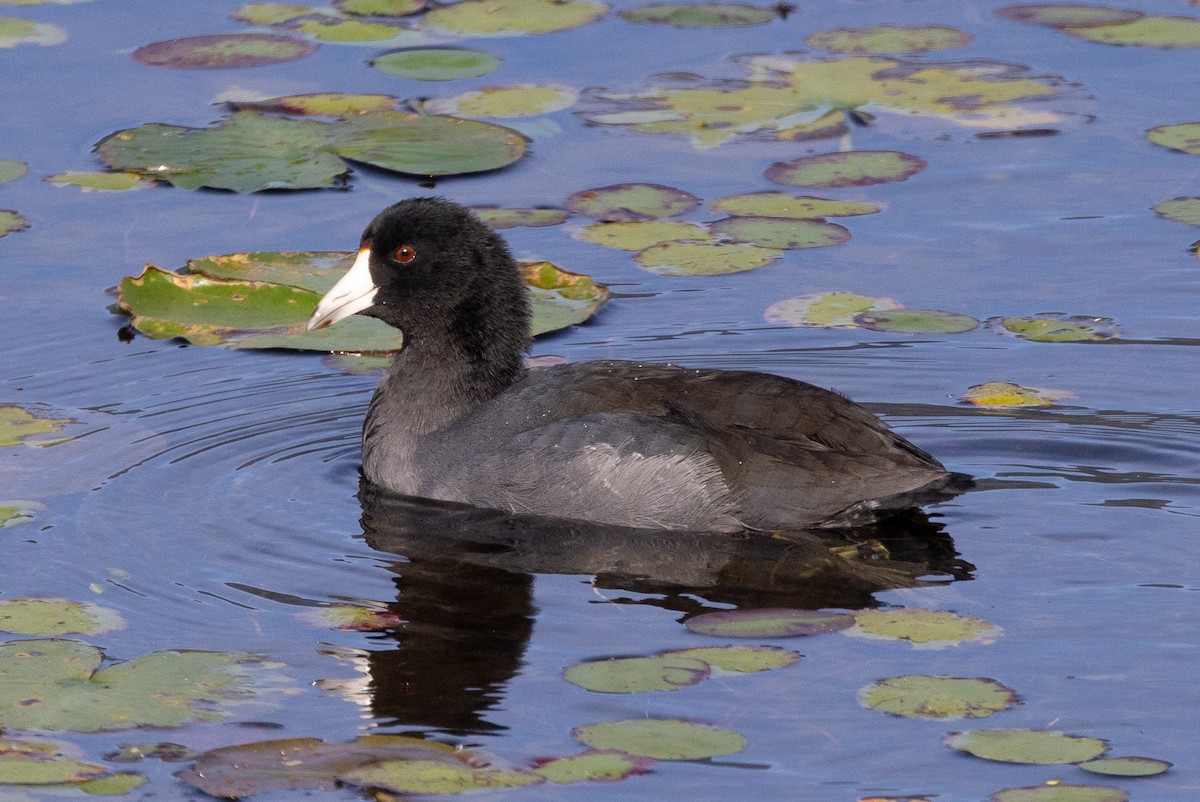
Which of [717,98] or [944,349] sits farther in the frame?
[717,98]

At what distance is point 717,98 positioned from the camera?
401 inches

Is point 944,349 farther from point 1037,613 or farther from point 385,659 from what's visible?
point 385,659

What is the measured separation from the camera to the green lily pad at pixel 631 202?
28.9 ft

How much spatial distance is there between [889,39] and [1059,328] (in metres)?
3.64

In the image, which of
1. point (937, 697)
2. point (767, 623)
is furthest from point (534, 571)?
point (937, 697)

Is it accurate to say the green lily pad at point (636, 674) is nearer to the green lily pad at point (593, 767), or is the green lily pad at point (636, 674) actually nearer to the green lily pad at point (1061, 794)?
the green lily pad at point (593, 767)

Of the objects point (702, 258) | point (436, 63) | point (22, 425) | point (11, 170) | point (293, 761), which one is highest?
point (436, 63)

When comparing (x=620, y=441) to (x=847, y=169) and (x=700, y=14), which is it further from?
(x=700, y=14)

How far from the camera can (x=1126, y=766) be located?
458 centimetres

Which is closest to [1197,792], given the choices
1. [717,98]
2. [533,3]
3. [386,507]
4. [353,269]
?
[386,507]

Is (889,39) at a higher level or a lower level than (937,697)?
higher

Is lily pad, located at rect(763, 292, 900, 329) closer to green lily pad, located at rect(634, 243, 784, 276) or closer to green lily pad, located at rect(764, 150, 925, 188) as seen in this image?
green lily pad, located at rect(634, 243, 784, 276)

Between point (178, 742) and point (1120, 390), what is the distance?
156 inches

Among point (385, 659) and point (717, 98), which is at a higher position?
point (717, 98)
